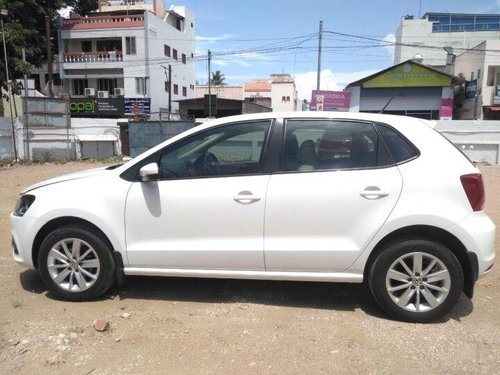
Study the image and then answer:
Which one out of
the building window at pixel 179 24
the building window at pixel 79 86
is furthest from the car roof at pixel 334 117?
the building window at pixel 179 24

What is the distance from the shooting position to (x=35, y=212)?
4.27 m

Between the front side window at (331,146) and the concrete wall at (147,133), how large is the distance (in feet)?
55.7

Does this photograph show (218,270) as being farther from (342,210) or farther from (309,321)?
(342,210)

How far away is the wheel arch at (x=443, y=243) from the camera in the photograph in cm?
379

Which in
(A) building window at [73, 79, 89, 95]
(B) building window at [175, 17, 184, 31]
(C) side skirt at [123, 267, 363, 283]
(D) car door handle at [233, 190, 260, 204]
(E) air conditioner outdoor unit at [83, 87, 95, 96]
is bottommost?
(C) side skirt at [123, 267, 363, 283]

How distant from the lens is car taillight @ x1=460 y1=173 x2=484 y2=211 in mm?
3773

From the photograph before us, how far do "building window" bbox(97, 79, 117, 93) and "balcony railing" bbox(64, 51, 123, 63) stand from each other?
211 cm

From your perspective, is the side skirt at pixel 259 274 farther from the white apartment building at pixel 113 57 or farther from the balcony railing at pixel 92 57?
the balcony railing at pixel 92 57

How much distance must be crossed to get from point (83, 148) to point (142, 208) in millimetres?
20171

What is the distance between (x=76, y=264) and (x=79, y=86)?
4587 centimetres

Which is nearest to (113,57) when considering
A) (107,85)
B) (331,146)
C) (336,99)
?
(107,85)

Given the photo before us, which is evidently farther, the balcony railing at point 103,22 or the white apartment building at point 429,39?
the white apartment building at point 429,39

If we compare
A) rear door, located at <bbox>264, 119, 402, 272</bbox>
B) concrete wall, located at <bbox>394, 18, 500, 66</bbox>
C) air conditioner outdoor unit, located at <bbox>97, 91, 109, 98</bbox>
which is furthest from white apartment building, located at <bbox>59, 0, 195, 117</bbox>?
rear door, located at <bbox>264, 119, 402, 272</bbox>

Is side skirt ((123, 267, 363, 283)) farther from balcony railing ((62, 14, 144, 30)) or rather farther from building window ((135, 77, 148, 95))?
balcony railing ((62, 14, 144, 30))
